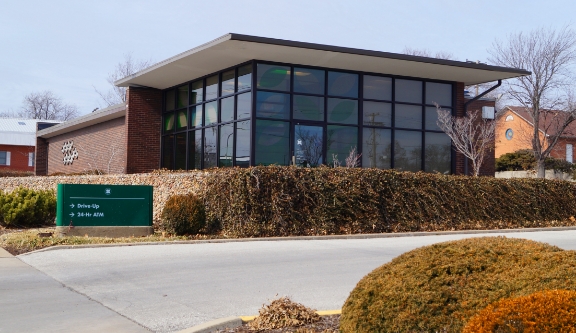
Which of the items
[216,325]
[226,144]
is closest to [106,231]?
[226,144]

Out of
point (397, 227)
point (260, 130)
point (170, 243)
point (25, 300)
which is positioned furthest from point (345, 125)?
point (25, 300)

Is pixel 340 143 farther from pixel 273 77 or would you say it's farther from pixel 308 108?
pixel 273 77

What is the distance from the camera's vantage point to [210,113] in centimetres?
2227

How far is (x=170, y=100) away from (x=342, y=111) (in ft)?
23.3

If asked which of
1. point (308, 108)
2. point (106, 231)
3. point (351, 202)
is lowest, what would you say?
point (106, 231)

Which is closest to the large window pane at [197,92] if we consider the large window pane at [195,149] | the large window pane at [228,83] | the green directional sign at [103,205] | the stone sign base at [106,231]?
the large window pane at [195,149]

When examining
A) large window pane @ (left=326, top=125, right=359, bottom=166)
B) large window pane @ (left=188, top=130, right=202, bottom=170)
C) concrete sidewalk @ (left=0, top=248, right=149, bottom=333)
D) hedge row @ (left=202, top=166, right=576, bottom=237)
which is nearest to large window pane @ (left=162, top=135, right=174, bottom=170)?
large window pane @ (left=188, top=130, right=202, bottom=170)

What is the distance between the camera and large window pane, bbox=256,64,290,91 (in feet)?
65.7

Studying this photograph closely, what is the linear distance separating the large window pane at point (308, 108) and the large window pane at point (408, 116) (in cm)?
294

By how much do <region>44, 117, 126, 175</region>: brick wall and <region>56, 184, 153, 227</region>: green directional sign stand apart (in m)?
8.01

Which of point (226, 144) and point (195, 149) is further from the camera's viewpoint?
point (195, 149)

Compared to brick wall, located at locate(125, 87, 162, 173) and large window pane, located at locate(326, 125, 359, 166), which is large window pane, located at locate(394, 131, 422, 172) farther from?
brick wall, located at locate(125, 87, 162, 173)

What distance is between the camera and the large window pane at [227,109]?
20953 millimetres

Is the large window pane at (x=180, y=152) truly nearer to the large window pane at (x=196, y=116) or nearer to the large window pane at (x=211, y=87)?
the large window pane at (x=196, y=116)
